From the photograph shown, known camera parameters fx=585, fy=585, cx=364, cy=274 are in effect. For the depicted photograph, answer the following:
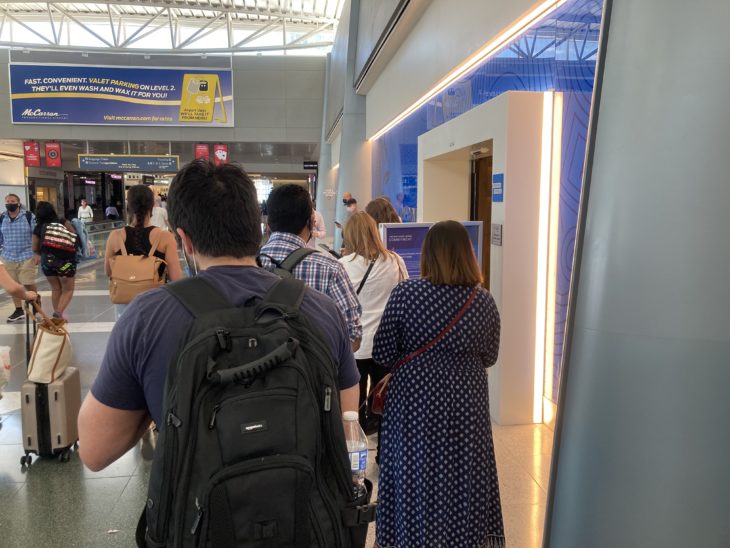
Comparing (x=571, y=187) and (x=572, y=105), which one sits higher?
(x=572, y=105)

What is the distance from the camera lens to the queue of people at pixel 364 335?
50.5 inches

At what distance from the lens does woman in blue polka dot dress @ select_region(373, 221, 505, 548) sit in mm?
2303

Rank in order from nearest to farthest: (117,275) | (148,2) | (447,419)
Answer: (447,419) < (117,275) < (148,2)

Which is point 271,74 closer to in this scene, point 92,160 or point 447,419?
point 92,160

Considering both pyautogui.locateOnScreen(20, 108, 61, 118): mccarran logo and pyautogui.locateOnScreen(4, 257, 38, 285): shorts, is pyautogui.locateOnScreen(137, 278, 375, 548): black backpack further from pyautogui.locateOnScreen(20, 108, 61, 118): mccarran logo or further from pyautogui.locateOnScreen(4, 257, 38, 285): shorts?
pyautogui.locateOnScreen(20, 108, 61, 118): mccarran logo

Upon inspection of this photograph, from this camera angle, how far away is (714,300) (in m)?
1.60

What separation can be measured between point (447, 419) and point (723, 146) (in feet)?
4.40

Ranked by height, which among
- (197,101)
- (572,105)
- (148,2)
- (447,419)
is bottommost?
(447,419)

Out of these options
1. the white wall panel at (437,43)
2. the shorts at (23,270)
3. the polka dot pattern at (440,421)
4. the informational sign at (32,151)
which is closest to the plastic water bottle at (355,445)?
the polka dot pattern at (440,421)

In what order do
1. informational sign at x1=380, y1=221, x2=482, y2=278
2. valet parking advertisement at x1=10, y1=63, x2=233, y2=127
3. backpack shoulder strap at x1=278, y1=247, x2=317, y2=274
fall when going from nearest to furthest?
1. backpack shoulder strap at x1=278, y1=247, x2=317, y2=274
2. informational sign at x1=380, y1=221, x2=482, y2=278
3. valet parking advertisement at x1=10, y1=63, x2=233, y2=127

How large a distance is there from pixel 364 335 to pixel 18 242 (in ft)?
19.7

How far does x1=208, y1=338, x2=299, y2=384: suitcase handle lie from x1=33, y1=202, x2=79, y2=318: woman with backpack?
6519 mm

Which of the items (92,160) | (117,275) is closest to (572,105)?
(117,275)

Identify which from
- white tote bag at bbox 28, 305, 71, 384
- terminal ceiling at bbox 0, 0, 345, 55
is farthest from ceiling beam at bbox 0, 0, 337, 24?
white tote bag at bbox 28, 305, 71, 384
